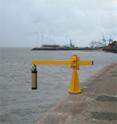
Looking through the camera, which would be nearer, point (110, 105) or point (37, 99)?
point (110, 105)

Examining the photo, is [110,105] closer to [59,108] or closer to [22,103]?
[59,108]

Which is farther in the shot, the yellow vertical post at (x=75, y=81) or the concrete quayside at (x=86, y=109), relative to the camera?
the yellow vertical post at (x=75, y=81)

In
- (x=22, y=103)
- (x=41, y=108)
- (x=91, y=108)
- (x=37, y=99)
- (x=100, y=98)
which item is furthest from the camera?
(x=37, y=99)

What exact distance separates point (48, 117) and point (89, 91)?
144 inches

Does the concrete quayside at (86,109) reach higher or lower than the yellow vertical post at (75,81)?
lower

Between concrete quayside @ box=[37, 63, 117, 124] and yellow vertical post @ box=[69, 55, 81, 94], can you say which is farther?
yellow vertical post @ box=[69, 55, 81, 94]

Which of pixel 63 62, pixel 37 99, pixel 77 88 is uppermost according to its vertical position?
pixel 63 62

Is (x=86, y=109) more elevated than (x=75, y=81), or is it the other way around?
(x=75, y=81)

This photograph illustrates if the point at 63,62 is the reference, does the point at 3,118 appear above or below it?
below

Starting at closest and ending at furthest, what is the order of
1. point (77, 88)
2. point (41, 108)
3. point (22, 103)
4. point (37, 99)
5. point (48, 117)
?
point (48, 117) → point (77, 88) → point (41, 108) → point (22, 103) → point (37, 99)

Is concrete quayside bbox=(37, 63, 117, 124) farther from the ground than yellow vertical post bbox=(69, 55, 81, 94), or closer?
closer

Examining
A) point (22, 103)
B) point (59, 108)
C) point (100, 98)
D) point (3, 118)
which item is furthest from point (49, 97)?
point (59, 108)

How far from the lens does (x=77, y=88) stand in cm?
1121

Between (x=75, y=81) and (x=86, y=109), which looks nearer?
(x=86, y=109)
